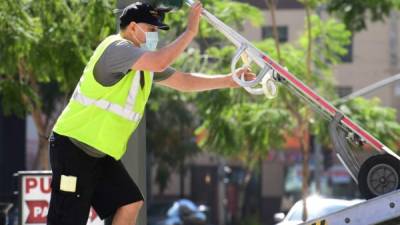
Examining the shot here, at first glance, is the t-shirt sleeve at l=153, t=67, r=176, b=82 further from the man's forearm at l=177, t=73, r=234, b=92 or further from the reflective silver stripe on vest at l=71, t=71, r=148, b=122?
the reflective silver stripe on vest at l=71, t=71, r=148, b=122

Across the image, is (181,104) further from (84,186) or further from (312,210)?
(84,186)

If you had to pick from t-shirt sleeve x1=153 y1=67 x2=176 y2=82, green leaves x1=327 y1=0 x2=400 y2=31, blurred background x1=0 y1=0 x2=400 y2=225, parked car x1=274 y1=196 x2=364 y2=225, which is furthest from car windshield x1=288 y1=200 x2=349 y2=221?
green leaves x1=327 y1=0 x2=400 y2=31

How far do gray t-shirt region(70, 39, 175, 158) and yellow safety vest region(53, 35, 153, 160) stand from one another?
0.03m

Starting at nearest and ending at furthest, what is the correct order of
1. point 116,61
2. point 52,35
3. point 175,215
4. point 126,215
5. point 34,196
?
point 116,61, point 126,215, point 34,196, point 52,35, point 175,215

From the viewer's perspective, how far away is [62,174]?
15.3 ft

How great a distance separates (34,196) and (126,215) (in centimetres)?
267

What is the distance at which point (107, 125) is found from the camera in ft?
15.3

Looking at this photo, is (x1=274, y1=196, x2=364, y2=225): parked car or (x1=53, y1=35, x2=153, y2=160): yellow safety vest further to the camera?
(x1=274, y1=196, x2=364, y2=225): parked car

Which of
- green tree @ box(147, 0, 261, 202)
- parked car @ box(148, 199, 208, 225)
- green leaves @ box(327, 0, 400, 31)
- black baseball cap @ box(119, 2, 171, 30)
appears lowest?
parked car @ box(148, 199, 208, 225)

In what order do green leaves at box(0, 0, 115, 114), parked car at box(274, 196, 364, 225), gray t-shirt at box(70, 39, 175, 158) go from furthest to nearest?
green leaves at box(0, 0, 115, 114), parked car at box(274, 196, 364, 225), gray t-shirt at box(70, 39, 175, 158)

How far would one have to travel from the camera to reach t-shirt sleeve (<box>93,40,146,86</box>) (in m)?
4.61

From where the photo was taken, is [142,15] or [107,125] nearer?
[107,125]

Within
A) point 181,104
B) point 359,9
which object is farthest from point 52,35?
point 181,104

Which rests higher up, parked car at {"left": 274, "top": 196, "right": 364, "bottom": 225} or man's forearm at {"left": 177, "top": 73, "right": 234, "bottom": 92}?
man's forearm at {"left": 177, "top": 73, "right": 234, "bottom": 92}
